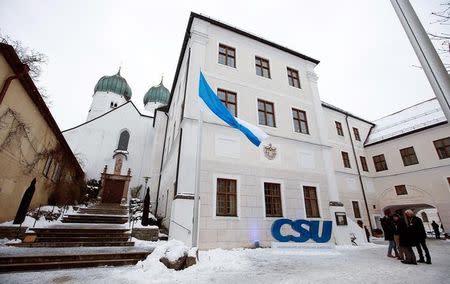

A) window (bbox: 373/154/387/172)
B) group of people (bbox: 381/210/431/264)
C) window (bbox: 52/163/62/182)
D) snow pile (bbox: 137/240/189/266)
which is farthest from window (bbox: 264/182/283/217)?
window (bbox: 373/154/387/172)

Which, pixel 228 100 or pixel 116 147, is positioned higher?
pixel 116 147

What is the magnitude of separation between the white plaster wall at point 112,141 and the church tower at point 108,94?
868 centimetres

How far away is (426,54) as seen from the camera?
2.42 m

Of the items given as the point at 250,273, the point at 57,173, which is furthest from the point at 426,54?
the point at 57,173

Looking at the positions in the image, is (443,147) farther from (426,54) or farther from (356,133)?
(426,54)

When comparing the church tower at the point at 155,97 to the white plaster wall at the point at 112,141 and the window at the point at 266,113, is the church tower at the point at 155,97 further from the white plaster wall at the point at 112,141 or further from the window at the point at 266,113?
the window at the point at 266,113

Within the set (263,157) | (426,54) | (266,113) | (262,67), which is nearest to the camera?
(426,54)

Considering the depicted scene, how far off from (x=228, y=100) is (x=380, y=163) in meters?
19.7

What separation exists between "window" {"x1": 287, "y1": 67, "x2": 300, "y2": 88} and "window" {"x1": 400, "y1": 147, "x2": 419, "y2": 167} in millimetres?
14347

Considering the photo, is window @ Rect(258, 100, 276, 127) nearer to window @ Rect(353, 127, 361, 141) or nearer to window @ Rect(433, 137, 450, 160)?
window @ Rect(353, 127, 361, 141)

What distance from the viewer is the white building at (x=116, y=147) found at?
22312mm

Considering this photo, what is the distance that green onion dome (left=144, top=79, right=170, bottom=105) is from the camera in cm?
3619

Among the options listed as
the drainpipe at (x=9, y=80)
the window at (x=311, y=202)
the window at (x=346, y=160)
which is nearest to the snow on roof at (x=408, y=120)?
the window at (x=346, y=160)

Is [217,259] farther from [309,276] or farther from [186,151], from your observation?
[186,151]
